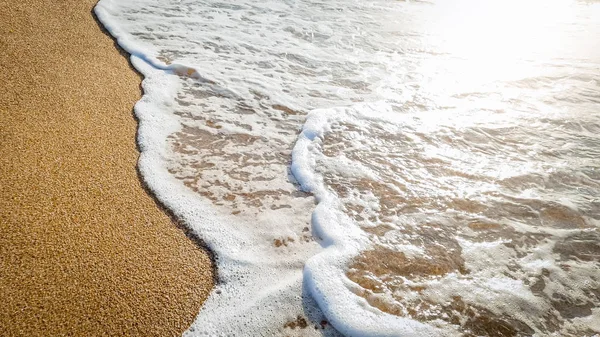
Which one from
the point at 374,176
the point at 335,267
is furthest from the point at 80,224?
the point at 374,176

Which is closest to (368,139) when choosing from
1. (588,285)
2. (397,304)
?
(397,304)

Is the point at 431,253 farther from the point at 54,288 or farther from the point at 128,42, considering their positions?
the point at 128,42

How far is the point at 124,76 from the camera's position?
334cm

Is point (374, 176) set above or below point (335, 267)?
above

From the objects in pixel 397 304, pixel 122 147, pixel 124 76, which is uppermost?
pixel 124 76

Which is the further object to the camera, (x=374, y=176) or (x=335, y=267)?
(x=374, y=176)

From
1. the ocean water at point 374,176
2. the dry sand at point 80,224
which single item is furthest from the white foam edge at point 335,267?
the dry sand at point 80,224

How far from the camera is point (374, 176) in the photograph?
251 cm

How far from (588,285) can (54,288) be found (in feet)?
9.15

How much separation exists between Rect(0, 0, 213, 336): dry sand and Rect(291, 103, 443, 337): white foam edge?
0.60 m

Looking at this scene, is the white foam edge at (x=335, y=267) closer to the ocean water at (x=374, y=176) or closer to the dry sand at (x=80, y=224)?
the ocean water at (x=374, y=176)

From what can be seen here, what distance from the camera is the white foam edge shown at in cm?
159

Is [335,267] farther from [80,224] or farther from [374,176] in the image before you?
[80,224]

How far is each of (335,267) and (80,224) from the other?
4.76 ft
